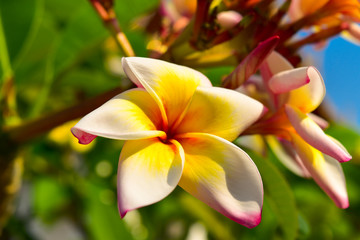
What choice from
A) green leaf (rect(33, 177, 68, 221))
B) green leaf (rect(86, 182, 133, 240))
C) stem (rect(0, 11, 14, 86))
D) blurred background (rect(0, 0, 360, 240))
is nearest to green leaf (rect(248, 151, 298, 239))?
blurred background (rect(0, 0, 360, 240))

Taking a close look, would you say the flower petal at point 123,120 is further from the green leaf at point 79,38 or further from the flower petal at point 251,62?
the green leaf at point 79,38

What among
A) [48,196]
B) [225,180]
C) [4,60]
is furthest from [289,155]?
[48,196]

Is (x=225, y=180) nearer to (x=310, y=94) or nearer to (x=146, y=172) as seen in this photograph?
(x=146, y=172)

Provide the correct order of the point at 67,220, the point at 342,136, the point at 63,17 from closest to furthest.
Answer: the point at 63,17 < the point at 342,136 < the point at 67,220

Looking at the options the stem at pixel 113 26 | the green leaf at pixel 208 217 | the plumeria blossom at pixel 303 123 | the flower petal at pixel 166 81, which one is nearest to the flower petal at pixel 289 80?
the plumeria blossom at pixel 303 123

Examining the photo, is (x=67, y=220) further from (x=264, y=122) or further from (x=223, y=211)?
(x=223, y=211)

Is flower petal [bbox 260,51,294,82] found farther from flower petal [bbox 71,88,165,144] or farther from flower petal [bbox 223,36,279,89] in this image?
flower petal [bbox 71,88,165,144]

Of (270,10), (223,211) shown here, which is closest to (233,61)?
(270,10)
